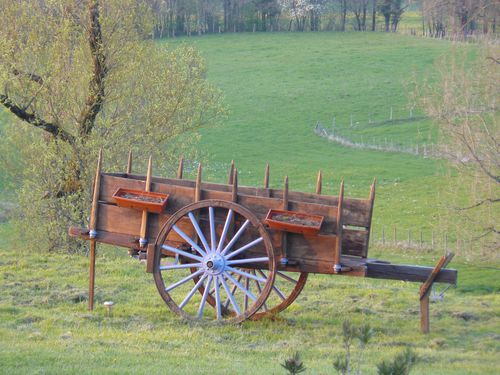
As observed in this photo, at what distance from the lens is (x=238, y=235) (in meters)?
9.80

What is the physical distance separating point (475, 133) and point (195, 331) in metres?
12.3

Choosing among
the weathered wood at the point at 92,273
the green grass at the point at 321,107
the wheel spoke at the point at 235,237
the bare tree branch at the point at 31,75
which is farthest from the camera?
the green grass at the point at 321,107

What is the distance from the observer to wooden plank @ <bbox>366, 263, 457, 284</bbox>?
9.75 m

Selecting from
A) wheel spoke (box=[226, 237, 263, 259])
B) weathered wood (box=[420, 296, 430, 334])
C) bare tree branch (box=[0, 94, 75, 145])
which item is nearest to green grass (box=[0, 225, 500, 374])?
weathered wood (box=[420, 296, 430, 334])

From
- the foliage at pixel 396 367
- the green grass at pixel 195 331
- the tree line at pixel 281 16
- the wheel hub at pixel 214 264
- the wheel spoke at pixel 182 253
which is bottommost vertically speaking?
the green grass at pixel 195 331

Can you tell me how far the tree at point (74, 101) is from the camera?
17.8 metres

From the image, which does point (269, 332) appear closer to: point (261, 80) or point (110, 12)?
point (110, 12)

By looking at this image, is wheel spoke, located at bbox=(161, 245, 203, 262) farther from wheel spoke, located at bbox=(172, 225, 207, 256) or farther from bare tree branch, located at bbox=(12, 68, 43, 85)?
bare tree branch, located at bbox=(12, 68, 43, 85)

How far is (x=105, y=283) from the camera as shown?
12562 mm

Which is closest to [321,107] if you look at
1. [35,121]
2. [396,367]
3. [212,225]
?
[35,121]

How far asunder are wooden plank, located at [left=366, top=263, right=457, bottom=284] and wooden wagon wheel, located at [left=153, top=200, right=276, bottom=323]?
1262 mm

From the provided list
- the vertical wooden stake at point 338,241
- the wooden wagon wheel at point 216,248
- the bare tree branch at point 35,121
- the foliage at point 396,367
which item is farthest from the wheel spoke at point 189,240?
the bare tree branch at point 35,121

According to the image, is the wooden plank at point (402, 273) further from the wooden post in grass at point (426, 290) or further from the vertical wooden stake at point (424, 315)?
the vertical wooden stake at point (424, 315)

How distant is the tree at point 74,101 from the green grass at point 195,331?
4347mm
